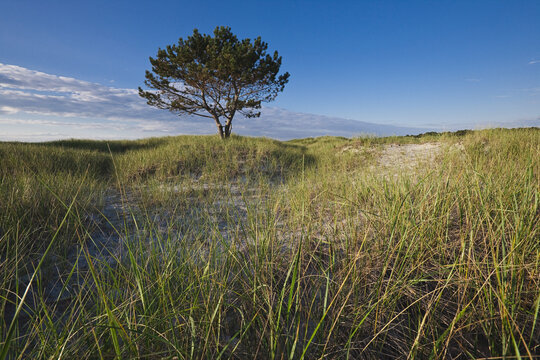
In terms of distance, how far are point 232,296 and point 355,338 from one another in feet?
2.51

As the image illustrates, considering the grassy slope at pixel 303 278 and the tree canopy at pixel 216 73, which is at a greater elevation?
the tree canopy at pixel 216 73

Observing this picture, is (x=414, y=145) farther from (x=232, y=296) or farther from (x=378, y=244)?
(x=232, y=296)

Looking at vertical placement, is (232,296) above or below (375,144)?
below

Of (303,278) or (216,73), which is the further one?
(216,73)

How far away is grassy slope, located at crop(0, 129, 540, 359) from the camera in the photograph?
111 cm

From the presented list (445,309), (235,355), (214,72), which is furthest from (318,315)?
(214,72)

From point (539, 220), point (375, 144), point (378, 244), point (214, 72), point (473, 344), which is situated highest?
point (214, 72)

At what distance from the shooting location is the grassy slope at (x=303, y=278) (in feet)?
3.65

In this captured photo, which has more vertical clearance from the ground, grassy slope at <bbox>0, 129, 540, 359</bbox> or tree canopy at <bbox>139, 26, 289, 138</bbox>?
tree canopy at <bbox>139, 26, 289, 138</bbox>

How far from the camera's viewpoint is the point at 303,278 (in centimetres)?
166

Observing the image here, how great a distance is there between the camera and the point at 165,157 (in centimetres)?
753

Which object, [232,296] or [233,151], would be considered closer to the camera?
[232,296]

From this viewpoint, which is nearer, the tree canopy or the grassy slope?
the grassy slope

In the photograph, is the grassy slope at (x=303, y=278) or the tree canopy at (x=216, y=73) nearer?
the grassy slope at (x=303, y=278)
